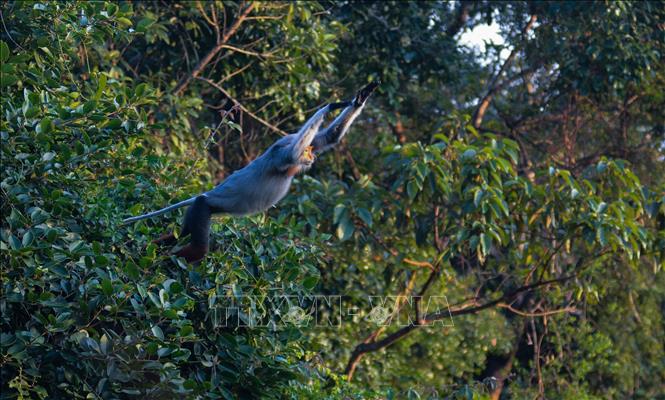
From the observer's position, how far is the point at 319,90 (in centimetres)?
948

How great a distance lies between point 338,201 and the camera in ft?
25.5

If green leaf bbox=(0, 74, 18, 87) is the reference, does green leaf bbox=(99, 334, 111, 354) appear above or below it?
below

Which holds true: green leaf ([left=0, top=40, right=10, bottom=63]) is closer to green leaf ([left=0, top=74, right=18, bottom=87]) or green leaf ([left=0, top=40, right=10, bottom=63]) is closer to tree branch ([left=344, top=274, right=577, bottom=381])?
green leaf ([left=0, top=74, right=18, bottom=87])

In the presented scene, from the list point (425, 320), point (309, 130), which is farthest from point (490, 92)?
point (309, 130)

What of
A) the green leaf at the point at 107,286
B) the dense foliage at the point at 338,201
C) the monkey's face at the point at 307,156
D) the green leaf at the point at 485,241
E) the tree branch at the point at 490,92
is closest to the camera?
the green leaf at the point at 107,286

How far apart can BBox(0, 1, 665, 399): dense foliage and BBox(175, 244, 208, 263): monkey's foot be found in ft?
0.38

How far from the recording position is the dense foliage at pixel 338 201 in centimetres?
440

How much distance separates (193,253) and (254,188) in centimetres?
53

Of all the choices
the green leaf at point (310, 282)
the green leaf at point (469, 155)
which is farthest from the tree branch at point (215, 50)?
the green leaf at point (310, 282)

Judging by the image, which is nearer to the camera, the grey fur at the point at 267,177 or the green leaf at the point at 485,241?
the grey fur at the point at 267,177

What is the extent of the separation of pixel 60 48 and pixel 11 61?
638 millimetres

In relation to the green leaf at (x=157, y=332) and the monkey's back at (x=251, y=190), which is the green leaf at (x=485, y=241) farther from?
the green leaf at (x=157, y=332)

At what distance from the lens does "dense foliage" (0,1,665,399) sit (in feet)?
14.4

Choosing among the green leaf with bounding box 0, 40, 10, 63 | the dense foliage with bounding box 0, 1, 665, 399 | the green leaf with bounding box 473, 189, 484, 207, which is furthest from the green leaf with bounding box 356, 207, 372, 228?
the green leaf with bounding box 0, 40, 10, 63
